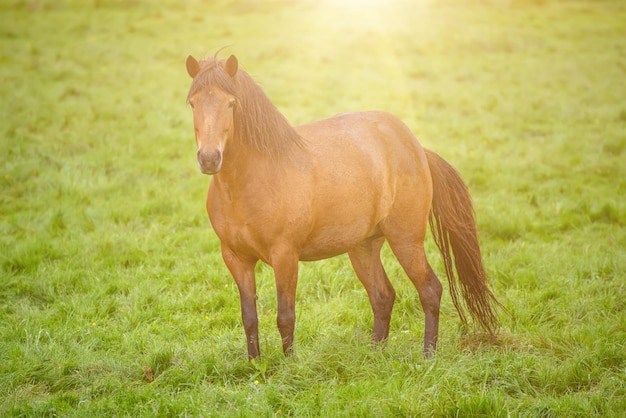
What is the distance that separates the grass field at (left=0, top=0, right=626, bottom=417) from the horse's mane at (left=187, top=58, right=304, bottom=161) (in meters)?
1.48

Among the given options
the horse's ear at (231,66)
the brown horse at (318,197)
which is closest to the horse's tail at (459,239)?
the brown horse at (318,197)

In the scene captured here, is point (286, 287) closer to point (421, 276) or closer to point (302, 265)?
point (421, 276)

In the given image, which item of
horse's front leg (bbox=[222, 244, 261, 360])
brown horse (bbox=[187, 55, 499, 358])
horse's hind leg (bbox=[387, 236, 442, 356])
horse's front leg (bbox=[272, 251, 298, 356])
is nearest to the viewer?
brown horse (bbox=[187, 55, 499, 358])

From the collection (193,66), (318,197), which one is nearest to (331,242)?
(318,197)

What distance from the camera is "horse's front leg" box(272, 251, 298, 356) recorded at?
4035 mm

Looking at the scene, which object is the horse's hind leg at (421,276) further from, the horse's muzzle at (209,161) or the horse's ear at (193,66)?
the horse's ear at (193,66)

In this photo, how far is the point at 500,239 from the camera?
22.4ft

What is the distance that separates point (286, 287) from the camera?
4.08 meters

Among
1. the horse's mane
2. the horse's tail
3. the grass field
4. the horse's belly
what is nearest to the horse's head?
the horse's mane

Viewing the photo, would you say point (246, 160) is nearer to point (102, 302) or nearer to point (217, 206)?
point (217, 206)

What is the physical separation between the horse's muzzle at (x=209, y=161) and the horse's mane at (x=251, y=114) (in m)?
0.42

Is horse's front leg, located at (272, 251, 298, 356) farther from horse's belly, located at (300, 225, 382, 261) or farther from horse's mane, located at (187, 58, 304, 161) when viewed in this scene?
horse's mane, located at (187, 58, 304, 161)

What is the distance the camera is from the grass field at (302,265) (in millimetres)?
3924

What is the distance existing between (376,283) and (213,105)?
2033 mm
